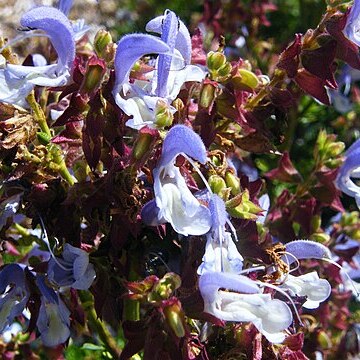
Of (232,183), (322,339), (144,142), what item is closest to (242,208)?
(232,183)

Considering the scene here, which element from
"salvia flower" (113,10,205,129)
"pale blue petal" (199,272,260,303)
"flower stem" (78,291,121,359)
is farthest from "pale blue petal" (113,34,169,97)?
"flower stem" (78,291,121,359)

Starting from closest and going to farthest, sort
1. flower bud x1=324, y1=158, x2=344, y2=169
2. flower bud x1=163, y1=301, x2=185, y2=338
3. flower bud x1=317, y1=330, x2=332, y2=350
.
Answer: flower bud x1=163, y1=301, x2=185, y2=338 → flower bud x1=324, y1=158, x2=344, y2=169 → flower bud x1=317, y1=330, x2=332, y2=350

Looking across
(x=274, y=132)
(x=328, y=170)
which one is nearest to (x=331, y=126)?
(x=328, y=170)

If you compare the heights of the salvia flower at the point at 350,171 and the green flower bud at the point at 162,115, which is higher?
the green flower bud at the point at 162,115

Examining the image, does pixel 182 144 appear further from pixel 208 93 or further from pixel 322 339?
pixel 322 339

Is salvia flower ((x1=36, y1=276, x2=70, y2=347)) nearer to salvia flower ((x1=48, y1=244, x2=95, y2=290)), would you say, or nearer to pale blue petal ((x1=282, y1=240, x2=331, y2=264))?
salvia flower ((x1=48, y1=244, x2=95, y2=290))

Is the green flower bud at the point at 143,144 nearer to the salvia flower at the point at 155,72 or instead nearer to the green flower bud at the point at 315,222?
the salvia flower at the point at 155,72

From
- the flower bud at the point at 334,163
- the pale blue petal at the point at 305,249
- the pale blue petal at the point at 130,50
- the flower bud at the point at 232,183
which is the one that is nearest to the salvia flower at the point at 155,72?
the pale blue petal at the point at 130,50
